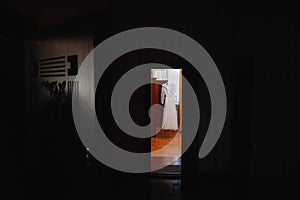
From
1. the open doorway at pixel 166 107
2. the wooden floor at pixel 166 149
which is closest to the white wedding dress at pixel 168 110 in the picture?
the open doorway at pixel 166 107

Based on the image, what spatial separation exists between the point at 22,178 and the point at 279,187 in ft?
7.44

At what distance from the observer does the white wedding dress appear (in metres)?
6.10

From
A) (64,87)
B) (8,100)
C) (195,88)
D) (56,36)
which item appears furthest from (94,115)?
(195,88)

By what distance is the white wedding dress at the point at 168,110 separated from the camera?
20.0 feet

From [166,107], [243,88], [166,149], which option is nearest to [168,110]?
[166,107]

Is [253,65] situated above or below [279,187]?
above

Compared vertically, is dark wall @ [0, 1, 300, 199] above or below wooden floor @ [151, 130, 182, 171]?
above

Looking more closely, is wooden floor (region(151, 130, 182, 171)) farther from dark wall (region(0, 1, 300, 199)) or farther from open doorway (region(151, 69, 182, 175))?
dark wall (region(0, 1, 300, 199))

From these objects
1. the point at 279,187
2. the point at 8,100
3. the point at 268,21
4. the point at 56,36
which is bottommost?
the point at 279,187

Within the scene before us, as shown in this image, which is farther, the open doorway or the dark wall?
the open doorway

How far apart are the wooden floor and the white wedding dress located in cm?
15

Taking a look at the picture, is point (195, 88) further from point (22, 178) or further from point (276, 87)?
point (22, 178)

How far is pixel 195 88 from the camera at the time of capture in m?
2.86

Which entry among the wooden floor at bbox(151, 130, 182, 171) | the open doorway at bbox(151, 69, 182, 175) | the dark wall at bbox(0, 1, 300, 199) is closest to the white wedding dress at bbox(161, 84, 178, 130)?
the open doorway at bbox(151, 69, 182, 175)
